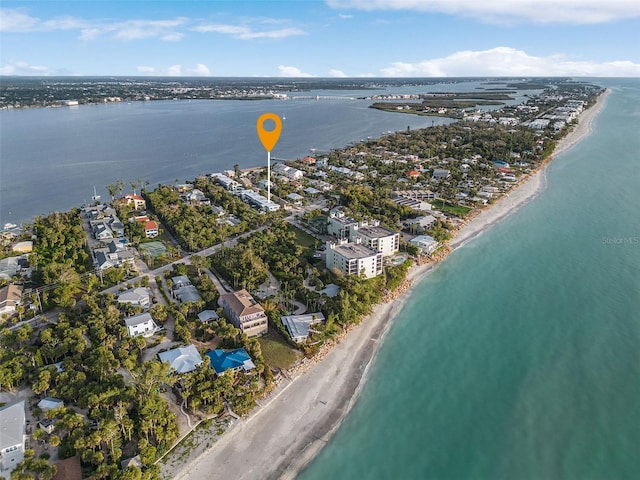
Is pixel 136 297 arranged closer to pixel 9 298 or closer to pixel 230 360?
pixel 9 298

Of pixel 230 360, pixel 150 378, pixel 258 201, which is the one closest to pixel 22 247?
pixel 258 201

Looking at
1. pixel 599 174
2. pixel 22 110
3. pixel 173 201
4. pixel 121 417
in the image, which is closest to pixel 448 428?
pixel 121 417

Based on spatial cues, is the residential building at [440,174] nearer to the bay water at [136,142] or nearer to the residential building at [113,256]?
the bay water at [136,142]

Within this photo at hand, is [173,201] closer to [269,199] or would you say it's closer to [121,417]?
[269,199]

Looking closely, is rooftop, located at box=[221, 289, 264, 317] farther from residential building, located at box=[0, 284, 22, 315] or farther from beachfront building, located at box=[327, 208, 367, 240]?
residential building, located at box=[0, 284, 22, 315]

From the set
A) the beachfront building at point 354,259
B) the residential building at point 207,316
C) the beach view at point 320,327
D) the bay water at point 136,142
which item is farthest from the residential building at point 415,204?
the bay water at point 136,142
